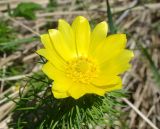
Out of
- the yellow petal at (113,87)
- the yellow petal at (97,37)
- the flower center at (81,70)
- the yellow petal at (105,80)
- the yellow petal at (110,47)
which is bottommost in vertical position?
the yellow petal at (113,87)

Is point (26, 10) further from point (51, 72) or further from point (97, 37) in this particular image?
point (51, 72)

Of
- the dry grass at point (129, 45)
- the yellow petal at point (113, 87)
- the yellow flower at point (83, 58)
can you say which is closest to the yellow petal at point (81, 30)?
the yellow flower at point (83, 58)

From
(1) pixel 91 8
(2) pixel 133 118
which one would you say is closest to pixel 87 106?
(2) pixel 133 118

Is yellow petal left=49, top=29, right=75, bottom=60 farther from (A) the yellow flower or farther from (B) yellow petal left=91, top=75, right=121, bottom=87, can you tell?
(B) yellow petal left=91, top=75, right=121, bottom=87

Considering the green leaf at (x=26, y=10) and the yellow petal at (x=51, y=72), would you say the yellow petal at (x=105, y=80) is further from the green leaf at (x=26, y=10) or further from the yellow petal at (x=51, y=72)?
the green leaf at (x=26, y=10)

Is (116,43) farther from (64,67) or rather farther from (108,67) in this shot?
(64,67)

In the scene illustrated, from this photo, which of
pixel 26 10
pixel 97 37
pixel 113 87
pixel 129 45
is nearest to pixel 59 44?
pixel 97 37

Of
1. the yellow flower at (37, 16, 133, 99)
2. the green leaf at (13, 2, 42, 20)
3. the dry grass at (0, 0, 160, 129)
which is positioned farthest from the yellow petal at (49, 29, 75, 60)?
the green leaf at (13, 2, 42, 20)
